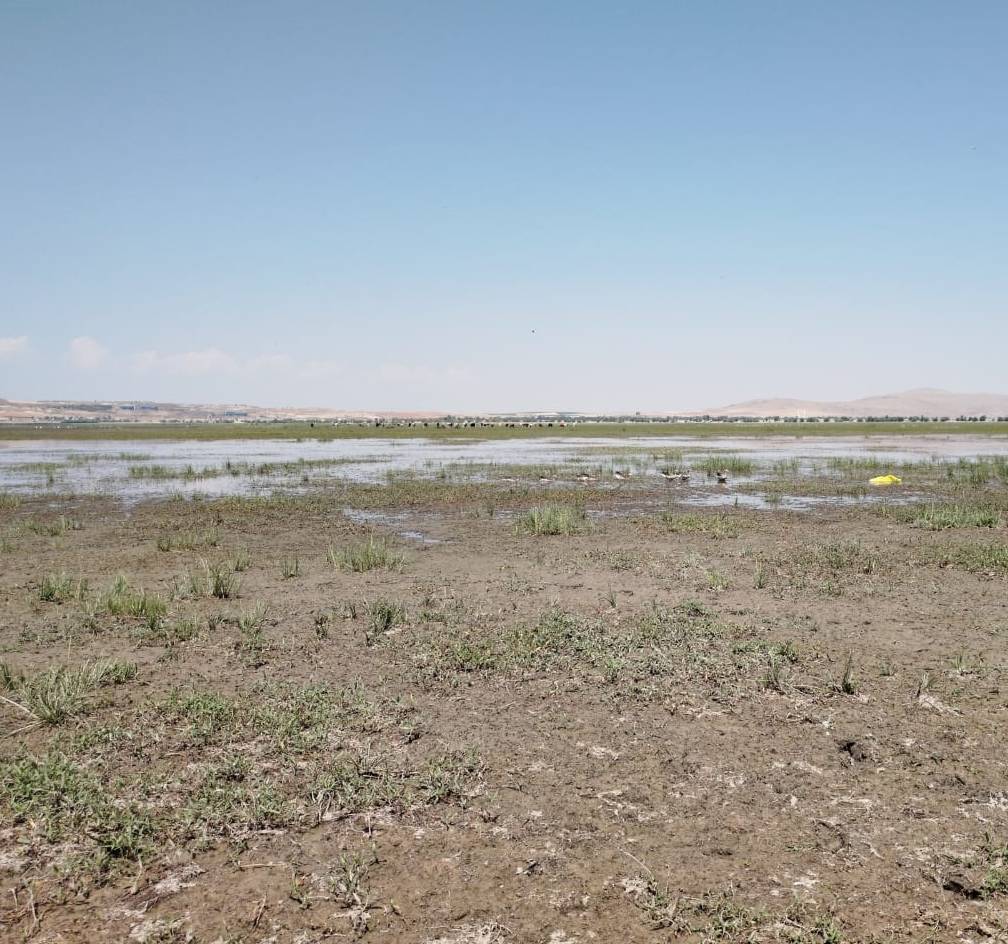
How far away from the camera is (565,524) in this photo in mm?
16547

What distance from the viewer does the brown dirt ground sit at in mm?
4027

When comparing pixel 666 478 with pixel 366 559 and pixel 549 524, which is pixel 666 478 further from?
pixel 366 559

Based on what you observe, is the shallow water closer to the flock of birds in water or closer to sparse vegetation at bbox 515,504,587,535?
the flock of birds in water

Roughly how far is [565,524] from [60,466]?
3001cm

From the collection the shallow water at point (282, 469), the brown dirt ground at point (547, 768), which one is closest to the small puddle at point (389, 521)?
the brown dirt ground at point (547, 768)

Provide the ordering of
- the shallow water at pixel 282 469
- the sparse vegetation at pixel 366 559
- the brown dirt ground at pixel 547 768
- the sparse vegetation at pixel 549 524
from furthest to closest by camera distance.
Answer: the shallow water at pixel 282 469 < the sparse vegetation at pixel 549 524 < the sparse vegetation at pixel 366 559 < the brown dirt ground at pixel 547 768

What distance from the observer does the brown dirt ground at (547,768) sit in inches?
159

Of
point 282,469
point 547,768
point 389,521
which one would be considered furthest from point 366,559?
point 282,469

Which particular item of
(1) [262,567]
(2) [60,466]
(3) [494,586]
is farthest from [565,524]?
(2) [60,466]

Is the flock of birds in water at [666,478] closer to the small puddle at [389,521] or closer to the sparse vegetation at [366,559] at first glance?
the small puddle at [389,521]

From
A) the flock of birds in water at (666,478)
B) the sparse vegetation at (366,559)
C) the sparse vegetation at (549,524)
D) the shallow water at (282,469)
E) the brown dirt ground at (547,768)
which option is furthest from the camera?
the flock of birds in water at (666,478)

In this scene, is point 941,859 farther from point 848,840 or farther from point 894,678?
point 894,678

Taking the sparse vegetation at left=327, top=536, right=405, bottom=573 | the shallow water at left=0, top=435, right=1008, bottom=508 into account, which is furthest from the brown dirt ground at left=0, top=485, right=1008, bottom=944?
the shallow water at left=0, top=435, right=1008, bottom=508

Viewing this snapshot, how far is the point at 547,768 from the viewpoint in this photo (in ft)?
18.4
